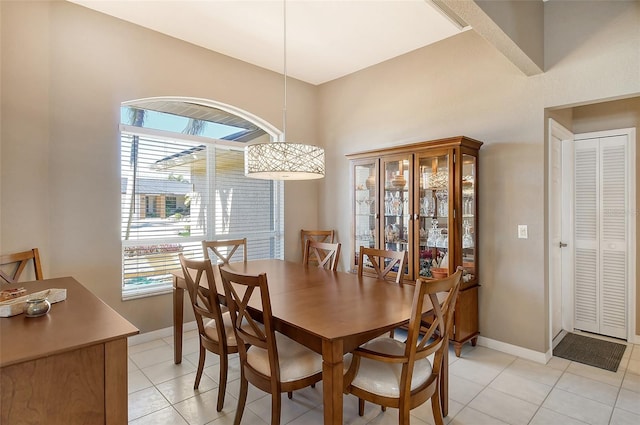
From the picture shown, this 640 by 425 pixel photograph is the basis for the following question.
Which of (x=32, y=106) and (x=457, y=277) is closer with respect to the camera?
(x=457, y=277)

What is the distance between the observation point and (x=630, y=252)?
10.5 feet

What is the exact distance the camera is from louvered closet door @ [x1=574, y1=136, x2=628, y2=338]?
3264mm

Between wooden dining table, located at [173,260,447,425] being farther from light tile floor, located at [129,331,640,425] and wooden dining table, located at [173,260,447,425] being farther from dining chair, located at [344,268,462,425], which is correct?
light tile floor, located at [129,331,640,425]

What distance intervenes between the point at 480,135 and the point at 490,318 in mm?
1740

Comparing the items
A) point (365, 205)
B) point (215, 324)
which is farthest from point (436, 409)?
point (365, 205)

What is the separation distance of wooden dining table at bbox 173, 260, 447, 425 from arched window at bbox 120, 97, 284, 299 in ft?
2.72

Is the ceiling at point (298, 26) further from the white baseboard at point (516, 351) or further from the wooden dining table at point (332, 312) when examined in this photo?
the white baseboard at point (516, 351)

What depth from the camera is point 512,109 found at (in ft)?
9.93

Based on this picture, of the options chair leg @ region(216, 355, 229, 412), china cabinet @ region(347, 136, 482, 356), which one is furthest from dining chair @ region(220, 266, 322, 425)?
china cabinet @ region(347, 136, 482, 356)

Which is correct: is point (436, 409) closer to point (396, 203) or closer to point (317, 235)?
point (396, 203)

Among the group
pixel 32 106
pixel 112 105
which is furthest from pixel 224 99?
pixel 32 106

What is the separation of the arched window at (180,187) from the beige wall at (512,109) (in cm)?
190

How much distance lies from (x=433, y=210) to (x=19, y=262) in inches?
138

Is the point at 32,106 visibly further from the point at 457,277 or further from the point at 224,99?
the point at 457,277
